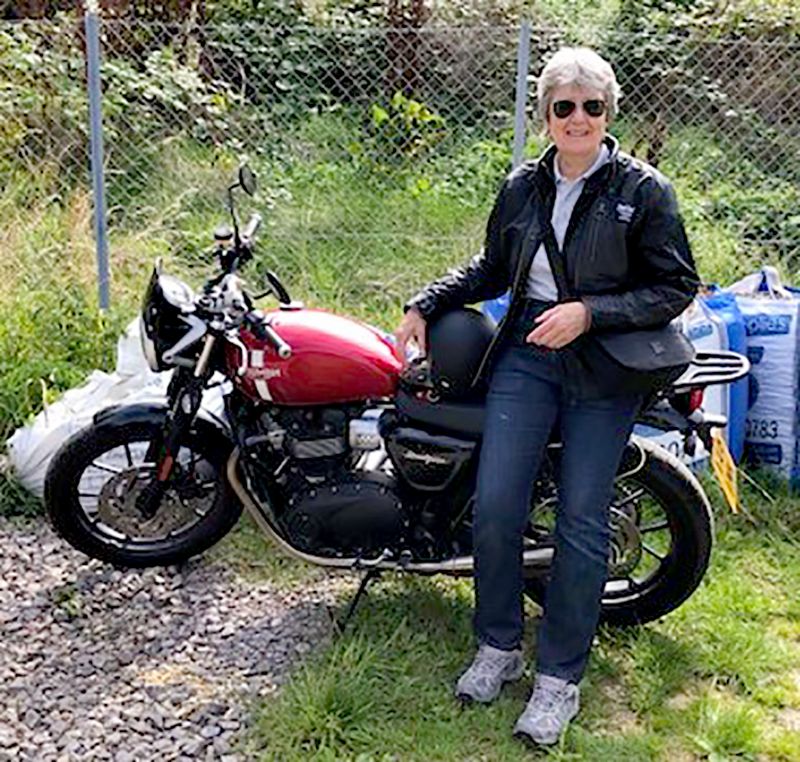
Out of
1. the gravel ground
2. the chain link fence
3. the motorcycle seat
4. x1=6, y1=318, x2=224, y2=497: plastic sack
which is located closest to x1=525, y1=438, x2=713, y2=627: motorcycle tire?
the motorcycle seat

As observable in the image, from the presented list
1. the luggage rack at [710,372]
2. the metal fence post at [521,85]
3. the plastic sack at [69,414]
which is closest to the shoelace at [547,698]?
the luggage rack at [710,372]

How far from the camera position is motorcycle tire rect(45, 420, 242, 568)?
3846 mm

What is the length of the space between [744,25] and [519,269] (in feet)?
20.0

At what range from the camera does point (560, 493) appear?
10.6ft

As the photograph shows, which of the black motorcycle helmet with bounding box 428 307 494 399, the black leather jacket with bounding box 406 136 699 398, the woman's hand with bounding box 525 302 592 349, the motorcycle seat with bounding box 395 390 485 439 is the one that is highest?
the black leather jacket with bounding box 406 136 699 398

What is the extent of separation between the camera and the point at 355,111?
7.48 meters

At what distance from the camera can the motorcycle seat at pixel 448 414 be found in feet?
11.3

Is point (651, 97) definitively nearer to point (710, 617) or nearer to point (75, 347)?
point (75, 347)

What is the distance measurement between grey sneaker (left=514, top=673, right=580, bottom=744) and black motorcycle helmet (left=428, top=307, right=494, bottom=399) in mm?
827

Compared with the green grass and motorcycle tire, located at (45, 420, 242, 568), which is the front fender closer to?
motorcycle tire, located at (45, 420, 242, 568)

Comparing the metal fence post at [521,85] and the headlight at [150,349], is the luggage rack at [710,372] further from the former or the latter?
the metal fence post at [521,85]

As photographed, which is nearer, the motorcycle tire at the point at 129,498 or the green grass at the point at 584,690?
the green grass at the point at 584,690

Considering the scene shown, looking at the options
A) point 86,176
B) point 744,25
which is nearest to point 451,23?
point 744,25

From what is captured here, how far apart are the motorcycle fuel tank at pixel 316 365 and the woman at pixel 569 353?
393 millimetres
